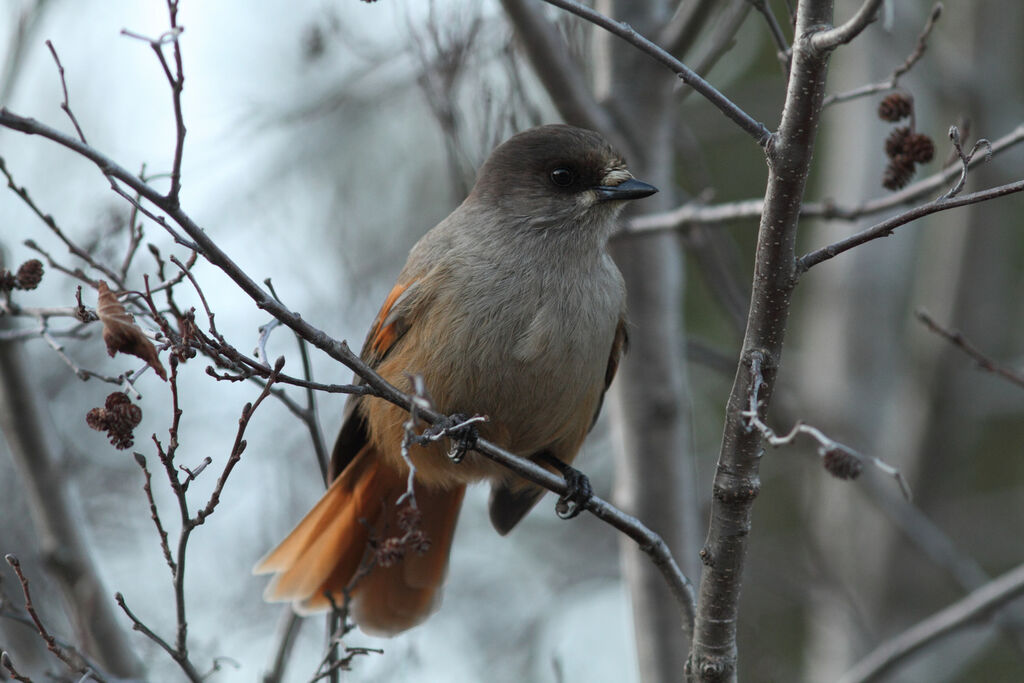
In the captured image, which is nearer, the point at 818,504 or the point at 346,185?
the point at 346,185

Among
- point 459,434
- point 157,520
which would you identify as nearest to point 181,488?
point 157,520

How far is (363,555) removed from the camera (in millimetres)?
4680

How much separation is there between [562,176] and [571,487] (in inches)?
54.5

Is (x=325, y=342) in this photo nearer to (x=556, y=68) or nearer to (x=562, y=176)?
(x=562, y=176)

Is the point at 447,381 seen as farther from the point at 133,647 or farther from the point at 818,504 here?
the point at 818,504

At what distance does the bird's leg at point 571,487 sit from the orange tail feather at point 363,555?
60cm

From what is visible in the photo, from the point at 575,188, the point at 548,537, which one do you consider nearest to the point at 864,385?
the point at 548,537

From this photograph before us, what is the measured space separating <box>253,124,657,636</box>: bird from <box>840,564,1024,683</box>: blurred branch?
1.30 metres

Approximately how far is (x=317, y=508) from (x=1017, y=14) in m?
7.39

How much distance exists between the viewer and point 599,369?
4109mm

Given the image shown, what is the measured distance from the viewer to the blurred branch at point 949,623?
3.70 metres

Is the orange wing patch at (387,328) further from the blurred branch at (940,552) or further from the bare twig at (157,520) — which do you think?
the blurred branch at (940,552)

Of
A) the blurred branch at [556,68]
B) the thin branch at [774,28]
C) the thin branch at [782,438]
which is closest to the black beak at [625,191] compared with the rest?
the blurred branch at [556,68]

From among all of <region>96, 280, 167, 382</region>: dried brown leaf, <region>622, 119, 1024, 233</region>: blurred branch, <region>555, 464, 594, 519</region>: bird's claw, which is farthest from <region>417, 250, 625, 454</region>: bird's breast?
<region>96, 280, 167, 382</region>: dried brown leaf
